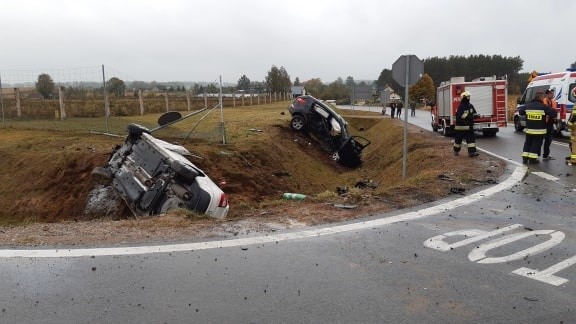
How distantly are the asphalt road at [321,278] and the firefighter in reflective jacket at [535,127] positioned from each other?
5.83m

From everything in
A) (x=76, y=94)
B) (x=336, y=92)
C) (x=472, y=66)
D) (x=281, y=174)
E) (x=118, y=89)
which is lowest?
(x=281, y=174)

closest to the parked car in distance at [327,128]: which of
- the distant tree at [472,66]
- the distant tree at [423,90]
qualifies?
the distant tree at [423,90]

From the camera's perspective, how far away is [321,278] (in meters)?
4.04

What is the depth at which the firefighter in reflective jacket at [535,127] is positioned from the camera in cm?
1094

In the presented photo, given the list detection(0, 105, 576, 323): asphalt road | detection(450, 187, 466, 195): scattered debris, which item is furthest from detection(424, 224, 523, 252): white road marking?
detection(450, 187, 466, 195): scattered debris

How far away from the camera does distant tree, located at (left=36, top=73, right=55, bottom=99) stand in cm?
2000

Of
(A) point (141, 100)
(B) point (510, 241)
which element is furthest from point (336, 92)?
(B) point (510, 241)

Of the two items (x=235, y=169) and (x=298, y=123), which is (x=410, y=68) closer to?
(x=235, y=169)

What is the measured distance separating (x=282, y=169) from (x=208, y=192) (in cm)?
714

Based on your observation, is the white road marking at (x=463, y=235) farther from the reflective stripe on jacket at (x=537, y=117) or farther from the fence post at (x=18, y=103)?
the fence post at (x=18, y=103)

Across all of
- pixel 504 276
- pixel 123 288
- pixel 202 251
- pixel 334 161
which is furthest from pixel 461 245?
pixel 334 161

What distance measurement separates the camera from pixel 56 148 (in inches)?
499

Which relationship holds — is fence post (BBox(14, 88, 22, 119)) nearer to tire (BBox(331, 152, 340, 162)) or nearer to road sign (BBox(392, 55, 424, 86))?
tire (BBox(331, 152, 340, 162))

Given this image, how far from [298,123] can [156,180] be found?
11699 mm
